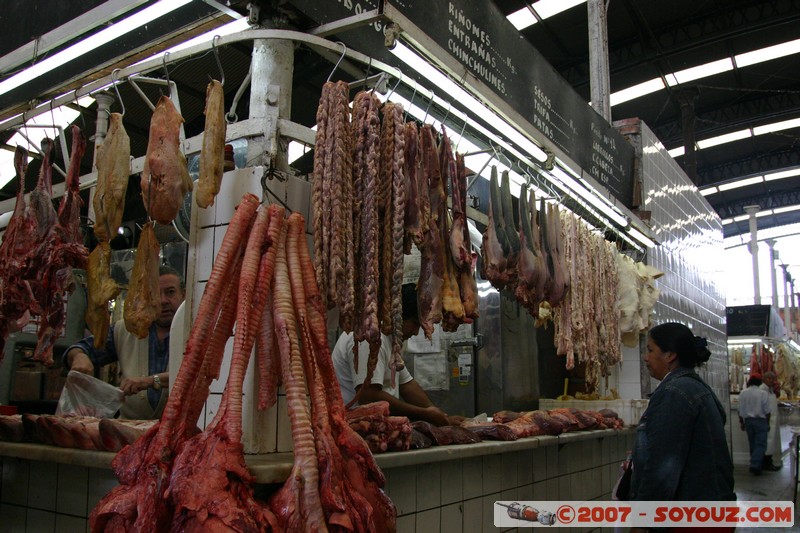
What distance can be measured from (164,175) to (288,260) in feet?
2.16

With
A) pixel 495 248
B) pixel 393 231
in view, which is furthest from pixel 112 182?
pixel 495 248

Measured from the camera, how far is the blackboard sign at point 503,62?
332 centimetres

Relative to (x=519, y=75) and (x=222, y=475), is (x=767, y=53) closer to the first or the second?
(x=519, y=75)

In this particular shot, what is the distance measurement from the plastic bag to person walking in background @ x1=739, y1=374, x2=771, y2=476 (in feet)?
46.6

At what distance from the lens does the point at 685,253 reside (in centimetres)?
1049

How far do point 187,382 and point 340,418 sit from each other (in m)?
0.56

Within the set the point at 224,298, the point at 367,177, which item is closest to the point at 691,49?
the point at 367,177

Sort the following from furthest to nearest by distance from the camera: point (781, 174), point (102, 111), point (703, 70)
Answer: point (781, 174)
point (703, 70)
point (102, 111)

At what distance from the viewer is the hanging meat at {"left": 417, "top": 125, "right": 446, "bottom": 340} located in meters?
3.47

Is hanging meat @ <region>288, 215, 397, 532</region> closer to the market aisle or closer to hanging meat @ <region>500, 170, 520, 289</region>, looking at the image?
hanging meat @ <region>500, 170, 520, 289</region>

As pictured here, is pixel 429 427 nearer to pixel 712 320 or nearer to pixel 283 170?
pixel 283 170

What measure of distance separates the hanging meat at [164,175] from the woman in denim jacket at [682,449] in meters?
2.86

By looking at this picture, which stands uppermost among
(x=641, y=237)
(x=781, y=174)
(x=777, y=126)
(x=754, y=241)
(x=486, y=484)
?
(x=777, y=126)

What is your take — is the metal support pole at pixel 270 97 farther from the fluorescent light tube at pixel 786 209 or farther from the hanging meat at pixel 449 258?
the fluorescent light tube at pixel 786 209
